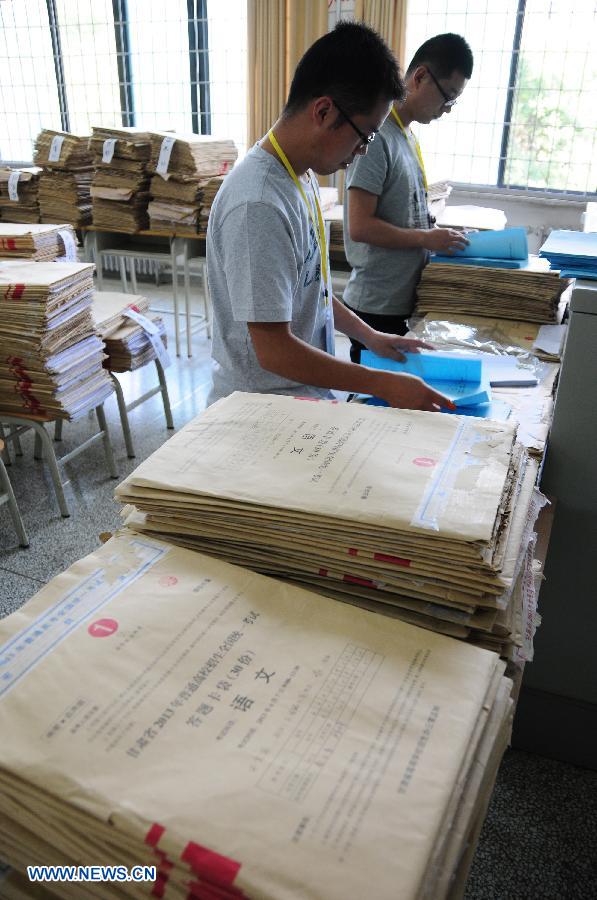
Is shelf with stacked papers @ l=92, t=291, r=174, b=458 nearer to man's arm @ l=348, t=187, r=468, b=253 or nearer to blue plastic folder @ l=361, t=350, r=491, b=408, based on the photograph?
man's arm @ l=348, t=187, r=468, b=253

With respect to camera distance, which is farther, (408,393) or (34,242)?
(34,242)

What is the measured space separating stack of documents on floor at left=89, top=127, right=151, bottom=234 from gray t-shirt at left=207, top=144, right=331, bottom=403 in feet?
10.9

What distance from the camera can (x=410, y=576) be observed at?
71 cm

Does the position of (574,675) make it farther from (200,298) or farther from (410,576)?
(200,298)

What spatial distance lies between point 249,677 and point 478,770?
20 cm

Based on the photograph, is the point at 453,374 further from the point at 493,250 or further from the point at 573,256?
the point at 493,250

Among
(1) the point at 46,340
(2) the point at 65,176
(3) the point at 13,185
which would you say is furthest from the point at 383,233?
(3) the point at 13,185

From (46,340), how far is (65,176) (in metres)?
2.58

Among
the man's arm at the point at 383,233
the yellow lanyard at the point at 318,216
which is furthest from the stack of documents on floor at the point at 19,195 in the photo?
the yellow lanyard at the point at 318,216

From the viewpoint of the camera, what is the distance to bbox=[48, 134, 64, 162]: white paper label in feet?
14.6

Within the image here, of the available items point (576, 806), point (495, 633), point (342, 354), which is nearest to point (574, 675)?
point (576, 806)

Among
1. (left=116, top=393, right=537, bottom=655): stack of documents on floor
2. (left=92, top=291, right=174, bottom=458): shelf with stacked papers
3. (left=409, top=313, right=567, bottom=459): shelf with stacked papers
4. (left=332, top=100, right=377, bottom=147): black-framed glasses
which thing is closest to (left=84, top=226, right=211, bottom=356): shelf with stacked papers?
(left=92, top=291, right=174, bottom=458): shelf with stacked papers

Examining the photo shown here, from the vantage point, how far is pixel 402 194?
7.09 feet

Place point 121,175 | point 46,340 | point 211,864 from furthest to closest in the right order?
point 121,175
point 46,340
point 211,864
